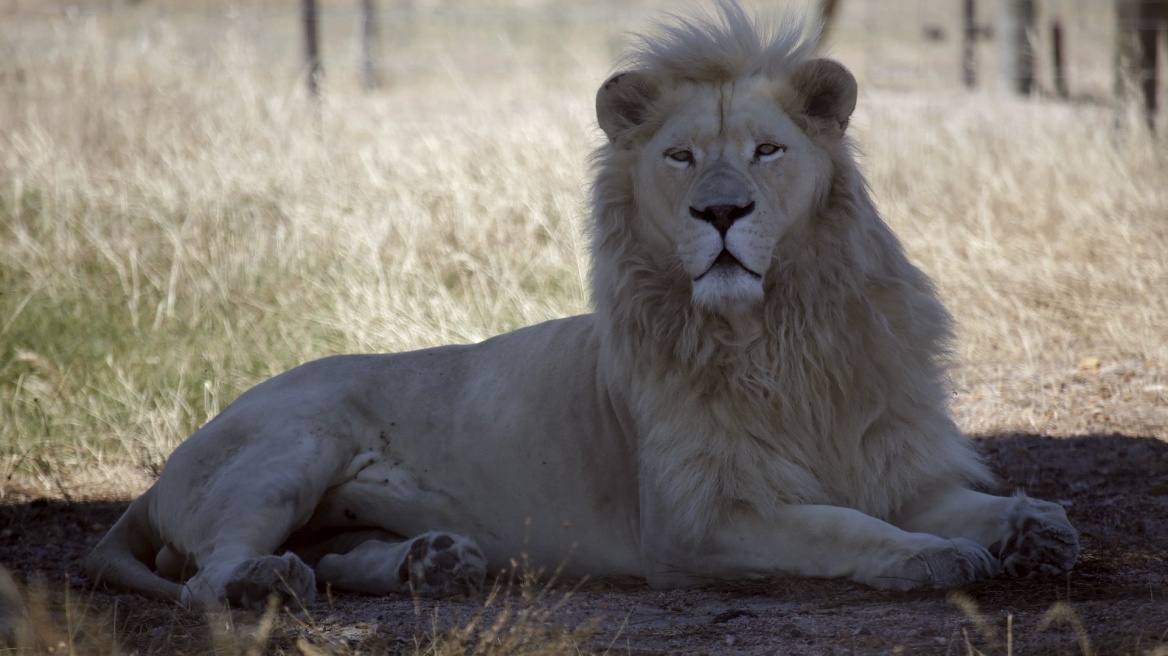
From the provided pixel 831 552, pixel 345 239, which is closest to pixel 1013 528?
pixel 831 552

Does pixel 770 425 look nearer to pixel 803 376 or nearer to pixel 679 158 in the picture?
pixel 803 376

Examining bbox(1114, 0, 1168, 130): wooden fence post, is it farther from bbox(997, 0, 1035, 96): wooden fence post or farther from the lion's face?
the lion's face

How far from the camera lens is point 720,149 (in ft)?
11.3

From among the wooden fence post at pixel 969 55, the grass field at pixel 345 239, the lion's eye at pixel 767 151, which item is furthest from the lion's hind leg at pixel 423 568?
the wooden fence post at pixel 969 55

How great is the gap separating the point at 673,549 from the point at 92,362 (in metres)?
4.07

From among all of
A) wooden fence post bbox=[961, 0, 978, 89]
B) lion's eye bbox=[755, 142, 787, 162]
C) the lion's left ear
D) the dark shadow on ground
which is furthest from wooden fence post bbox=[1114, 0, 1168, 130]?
lion's eye bbox=[755, 142, 787, 162]

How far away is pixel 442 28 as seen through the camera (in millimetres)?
24297

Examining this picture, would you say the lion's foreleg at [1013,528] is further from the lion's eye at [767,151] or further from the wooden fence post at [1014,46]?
the wooden fence post at [1014,46]

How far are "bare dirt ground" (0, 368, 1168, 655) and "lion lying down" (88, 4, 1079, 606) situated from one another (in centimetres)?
10

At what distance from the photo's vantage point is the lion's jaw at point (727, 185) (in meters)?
3.27

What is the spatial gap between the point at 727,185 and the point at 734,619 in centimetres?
114

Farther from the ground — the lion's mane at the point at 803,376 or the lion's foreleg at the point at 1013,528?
the lion's mane at the point at 803,376

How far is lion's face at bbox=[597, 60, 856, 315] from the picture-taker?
3279 millimetres

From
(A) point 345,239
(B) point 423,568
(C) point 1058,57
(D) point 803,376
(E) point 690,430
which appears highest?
(C) point 1058,57
